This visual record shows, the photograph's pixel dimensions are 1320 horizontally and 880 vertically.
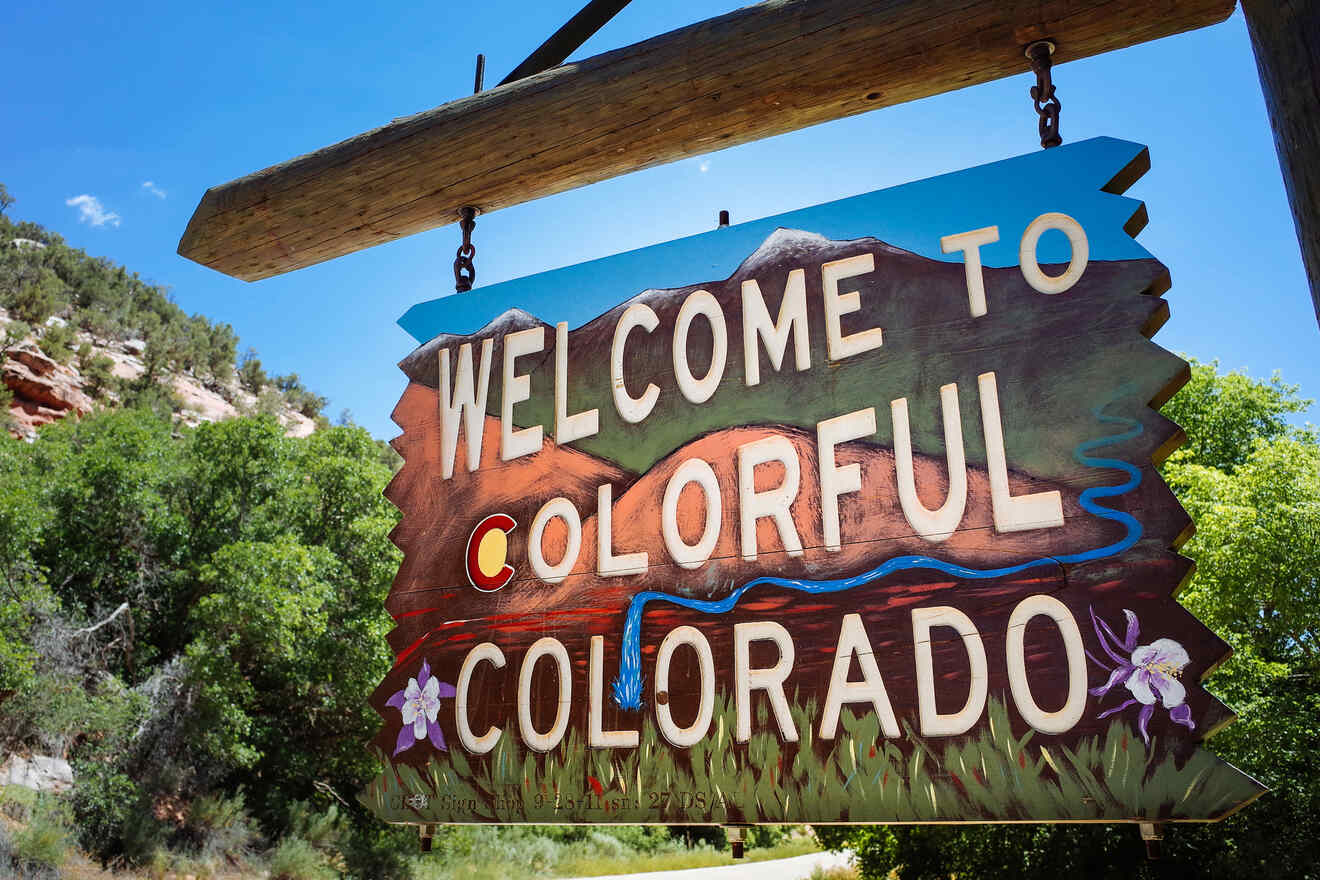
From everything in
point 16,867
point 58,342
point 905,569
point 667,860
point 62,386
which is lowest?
point 667,860

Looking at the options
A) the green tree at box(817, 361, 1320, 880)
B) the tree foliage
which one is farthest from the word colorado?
the tree foliage

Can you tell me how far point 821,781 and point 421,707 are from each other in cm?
123

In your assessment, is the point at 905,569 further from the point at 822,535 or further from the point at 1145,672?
the point at 1145,672

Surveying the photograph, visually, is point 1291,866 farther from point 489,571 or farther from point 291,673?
point 291,673

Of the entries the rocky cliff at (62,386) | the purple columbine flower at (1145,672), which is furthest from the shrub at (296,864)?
the purple columbine flower at (1145,672)

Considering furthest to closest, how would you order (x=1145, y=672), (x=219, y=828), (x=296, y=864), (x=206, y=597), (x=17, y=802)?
1. (x=296, y=864)
2. (x=206, y=597)
3. (x=219, y=828)
4. (x=17, y=802)
5. (x=1145, y=672)

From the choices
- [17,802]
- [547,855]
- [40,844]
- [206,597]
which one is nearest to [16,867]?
[40,844]

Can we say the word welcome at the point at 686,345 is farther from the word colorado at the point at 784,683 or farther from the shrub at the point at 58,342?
the shrub at the point at 58,342

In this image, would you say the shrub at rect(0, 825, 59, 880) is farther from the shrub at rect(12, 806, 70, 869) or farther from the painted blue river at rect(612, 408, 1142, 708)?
the painted blue river at rect(612, 408, 1142, 708)

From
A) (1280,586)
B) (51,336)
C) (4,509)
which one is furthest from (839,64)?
(51,336)

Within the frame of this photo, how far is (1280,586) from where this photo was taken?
11.3 metres

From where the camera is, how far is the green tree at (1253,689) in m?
10.9

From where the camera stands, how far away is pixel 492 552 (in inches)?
102

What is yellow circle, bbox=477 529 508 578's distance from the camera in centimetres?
257
